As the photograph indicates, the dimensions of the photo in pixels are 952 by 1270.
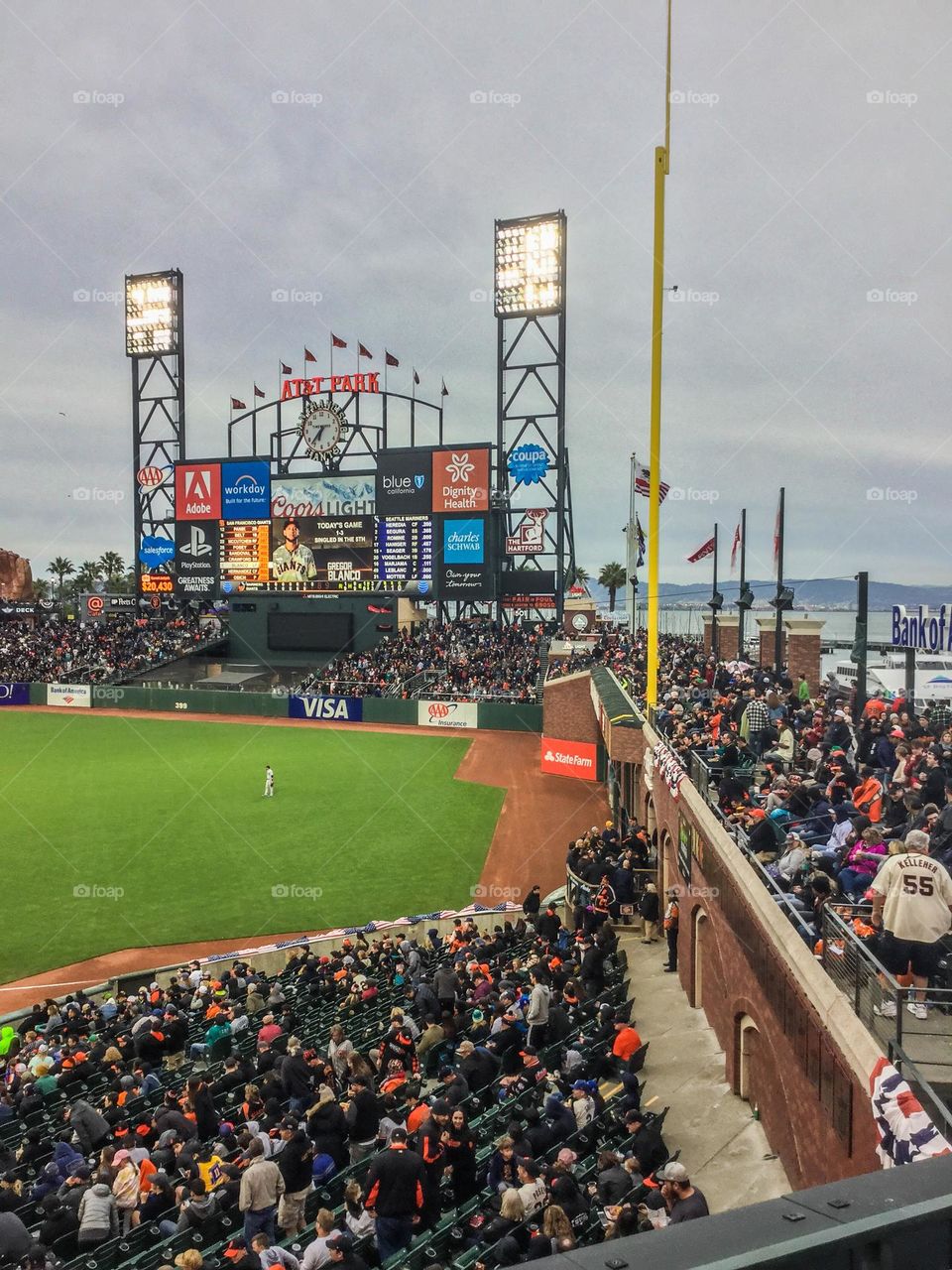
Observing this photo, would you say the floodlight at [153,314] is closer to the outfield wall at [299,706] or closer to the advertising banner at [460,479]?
the outfield wall at [299,706]

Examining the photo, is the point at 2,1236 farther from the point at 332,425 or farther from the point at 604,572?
the point at 604,572

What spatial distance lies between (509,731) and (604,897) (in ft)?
89.9

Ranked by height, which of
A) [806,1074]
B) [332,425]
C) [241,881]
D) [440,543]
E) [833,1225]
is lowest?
[241,881]

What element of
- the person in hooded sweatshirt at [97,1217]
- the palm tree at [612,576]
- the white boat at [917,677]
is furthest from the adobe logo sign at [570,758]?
the palm tree at [612,576]

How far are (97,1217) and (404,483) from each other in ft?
139

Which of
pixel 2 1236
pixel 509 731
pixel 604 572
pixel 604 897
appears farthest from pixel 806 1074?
pixel 604 572

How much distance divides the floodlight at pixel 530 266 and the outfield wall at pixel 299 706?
74.6 feet

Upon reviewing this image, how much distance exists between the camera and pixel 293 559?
165 feet

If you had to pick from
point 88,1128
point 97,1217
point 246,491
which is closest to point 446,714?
point 246,491

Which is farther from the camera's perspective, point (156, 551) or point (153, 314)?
point (153, 314)

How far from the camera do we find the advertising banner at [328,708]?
47.3 m

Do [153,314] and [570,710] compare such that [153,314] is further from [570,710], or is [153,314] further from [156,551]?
[570,710]

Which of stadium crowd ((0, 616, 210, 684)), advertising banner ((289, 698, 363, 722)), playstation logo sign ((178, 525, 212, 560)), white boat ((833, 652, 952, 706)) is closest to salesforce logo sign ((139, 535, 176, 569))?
playstation logo sign ((178, 525, 212, 560))

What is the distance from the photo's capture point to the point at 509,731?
4375 cm
